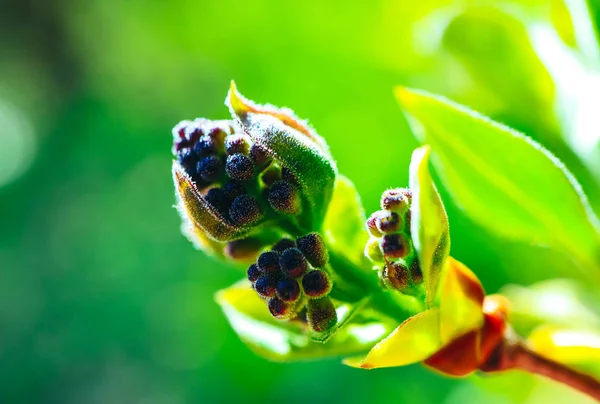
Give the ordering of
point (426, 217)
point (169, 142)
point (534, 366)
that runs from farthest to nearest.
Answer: point (169, 142) → point (534, 366) → point (426, 217)

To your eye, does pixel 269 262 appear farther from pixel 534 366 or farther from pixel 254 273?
pixel 534 366

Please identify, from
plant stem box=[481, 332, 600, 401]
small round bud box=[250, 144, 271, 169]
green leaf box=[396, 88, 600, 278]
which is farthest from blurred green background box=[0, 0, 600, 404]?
small round bud box=[250, 144, 271, 169]

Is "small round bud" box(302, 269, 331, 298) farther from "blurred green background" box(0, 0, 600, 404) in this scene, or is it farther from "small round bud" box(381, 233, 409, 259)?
"blurred green background" box(0, 0, 600, 404)

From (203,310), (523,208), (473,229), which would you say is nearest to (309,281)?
(523,208)

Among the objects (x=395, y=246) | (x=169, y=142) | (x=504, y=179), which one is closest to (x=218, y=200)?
(x=395, y=246)

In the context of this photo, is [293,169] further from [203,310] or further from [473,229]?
[203,310]

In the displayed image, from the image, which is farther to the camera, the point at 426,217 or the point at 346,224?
the point at 346,224

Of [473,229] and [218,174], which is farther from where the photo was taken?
[473,229]
